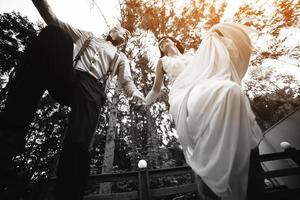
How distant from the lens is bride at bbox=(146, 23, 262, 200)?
47.4 inches

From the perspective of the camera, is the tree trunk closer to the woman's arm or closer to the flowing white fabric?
the woman's arm

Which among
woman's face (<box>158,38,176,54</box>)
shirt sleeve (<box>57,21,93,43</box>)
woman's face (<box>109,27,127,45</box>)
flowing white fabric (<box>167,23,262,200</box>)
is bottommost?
flowing white fabric (<box>167,23,262,200</box>)

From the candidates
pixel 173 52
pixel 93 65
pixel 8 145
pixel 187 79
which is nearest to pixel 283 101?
pixel 173 52

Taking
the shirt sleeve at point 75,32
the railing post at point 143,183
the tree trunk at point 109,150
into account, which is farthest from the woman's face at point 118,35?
the tree trunk at point 109,150

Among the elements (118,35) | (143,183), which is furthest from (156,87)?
(143,183)

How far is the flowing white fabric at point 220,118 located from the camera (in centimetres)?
120

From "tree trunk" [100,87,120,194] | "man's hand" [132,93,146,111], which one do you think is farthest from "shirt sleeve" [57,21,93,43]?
"tree trunk" [100,87,120,194]

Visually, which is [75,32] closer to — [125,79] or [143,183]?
[125,79]

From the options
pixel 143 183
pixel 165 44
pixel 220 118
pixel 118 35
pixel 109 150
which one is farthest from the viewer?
pixel 109 150

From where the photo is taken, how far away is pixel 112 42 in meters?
2.70

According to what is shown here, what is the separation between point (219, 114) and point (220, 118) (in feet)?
0.09

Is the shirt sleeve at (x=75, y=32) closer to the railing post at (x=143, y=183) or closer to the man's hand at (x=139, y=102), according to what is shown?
the man's hand at (x=139, y=102)

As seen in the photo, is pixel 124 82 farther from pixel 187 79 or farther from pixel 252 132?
pixel 252 132

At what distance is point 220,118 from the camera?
128 centimetres
